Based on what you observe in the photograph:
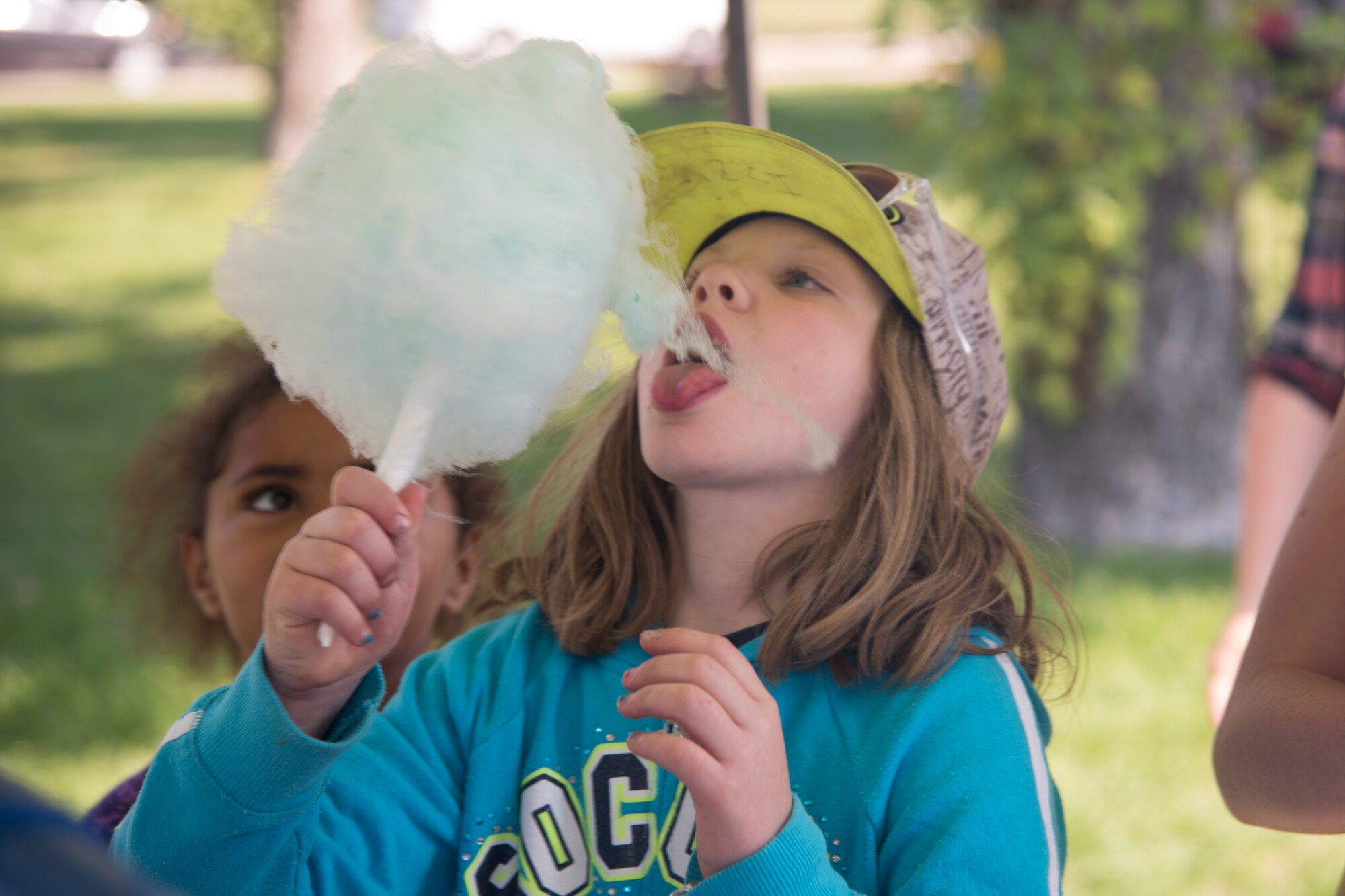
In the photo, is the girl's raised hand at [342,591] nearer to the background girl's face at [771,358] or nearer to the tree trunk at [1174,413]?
the background girl's face at [771,358]

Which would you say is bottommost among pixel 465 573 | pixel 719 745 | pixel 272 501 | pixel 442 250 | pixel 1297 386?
pixel 465 573

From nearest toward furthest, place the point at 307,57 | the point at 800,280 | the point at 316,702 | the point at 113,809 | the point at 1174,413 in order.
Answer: the point at 316,702
the point at 800,280
the point at 113,809
the point at 1174,413
the point at 307,57

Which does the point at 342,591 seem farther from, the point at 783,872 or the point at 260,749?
the point at 783,872

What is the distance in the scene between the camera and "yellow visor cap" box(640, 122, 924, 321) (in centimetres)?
150

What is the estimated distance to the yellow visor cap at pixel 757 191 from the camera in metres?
1.50

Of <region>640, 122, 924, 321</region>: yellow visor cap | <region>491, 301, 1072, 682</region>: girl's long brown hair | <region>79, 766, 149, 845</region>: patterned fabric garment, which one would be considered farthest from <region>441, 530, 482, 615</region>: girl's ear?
<region>640, 122, 924, 321</region>: yellow visor cap

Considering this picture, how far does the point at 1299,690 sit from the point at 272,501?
1.38 metres

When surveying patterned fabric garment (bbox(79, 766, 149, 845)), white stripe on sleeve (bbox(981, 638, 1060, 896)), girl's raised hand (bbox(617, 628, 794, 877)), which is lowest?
patterned fabric garment (bbox(79, 766, 149, 845))

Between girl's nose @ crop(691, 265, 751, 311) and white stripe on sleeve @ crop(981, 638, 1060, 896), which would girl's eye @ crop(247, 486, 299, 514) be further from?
white stripe on sleeve @ crop(981, 638, 1060, 896)

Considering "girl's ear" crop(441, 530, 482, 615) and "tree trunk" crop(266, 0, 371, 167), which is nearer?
"girl's ear" crop(441, 530, 482, 615)

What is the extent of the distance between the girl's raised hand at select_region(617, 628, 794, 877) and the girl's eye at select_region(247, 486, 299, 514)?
85 cm

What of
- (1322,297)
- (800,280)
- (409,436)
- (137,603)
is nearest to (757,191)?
(800,280)

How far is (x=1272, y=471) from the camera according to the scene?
2.16m

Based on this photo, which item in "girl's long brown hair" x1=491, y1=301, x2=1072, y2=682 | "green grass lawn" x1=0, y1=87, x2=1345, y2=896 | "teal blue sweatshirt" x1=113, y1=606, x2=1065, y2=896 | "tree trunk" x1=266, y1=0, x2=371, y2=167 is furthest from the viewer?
"tree trunk" x1=266, y1=0, x2=371, y2=167
